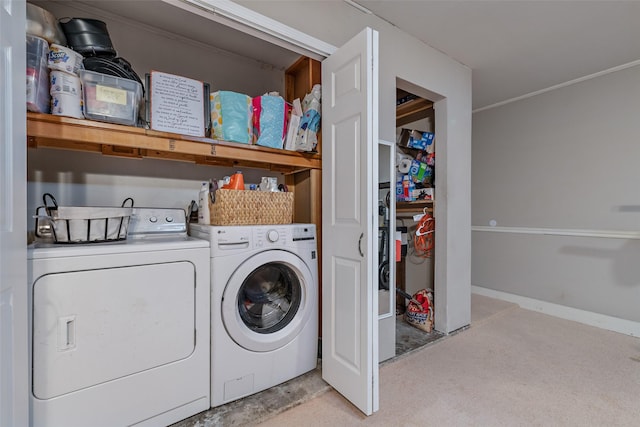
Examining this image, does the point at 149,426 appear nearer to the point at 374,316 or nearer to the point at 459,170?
the point at 374,316

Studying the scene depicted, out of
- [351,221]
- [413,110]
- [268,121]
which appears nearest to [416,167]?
[413,110]

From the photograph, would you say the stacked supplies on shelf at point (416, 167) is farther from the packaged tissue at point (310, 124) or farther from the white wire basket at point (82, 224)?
the white wire basket at point (82, 224)

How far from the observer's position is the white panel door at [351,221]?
1.42 metres

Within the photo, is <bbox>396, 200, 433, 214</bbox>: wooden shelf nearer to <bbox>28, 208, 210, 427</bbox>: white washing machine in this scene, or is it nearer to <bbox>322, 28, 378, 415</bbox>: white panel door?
<bbox>322, 28, 378, 415</bbox>: white panel door

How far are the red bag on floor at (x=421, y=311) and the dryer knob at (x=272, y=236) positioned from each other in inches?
66.6

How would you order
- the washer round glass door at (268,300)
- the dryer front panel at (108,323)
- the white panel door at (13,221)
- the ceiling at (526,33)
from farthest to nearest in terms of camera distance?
1. the ceiling at (526,33)
2. the washer round glass door at (268,300)
3. the dryer front panel at (108,323)
4. the white panel door at (13,221)

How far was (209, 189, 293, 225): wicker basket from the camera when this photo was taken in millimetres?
1557

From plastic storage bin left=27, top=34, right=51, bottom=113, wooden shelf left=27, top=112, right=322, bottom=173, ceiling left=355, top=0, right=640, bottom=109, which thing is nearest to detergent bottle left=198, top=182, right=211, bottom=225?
wooden shelf left=27, top=112, right=322, bottom=173

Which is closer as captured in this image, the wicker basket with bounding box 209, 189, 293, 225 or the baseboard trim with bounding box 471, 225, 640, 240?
the wicker basket with bounding box 209, 189, 293, 225

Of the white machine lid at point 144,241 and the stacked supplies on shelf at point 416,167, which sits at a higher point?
the stacked supplies on shelf at point 416,167

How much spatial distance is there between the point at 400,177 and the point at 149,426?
2.60m

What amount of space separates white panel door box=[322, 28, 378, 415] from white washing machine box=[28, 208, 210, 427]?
0.71m

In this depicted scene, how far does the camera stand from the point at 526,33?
2133mm

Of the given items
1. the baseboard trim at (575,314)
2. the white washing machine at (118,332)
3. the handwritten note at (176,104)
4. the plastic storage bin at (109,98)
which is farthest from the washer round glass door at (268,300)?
the baseboard trim at (575,314)
